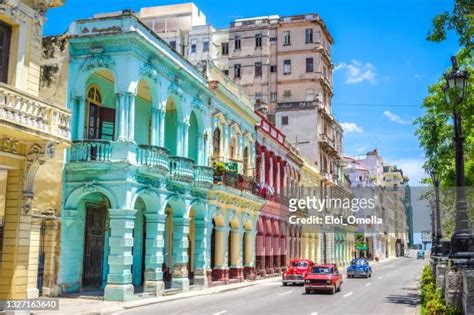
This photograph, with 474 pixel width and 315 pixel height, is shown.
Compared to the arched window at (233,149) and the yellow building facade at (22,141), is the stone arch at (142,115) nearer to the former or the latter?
the arched window at (233,149)

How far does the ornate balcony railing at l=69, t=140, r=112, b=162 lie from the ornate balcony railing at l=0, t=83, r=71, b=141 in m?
5.85

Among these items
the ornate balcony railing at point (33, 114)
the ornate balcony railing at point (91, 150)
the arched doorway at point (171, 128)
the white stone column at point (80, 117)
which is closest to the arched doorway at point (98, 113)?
the white stone column at point (80, 117)

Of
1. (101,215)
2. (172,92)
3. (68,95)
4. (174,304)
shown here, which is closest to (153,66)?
(172,92)

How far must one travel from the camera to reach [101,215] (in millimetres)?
23969

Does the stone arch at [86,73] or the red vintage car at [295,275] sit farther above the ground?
the stone arch at [86,73]

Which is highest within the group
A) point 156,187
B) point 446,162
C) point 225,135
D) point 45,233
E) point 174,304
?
point 225,135

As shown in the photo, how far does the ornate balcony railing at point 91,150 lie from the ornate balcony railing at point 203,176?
21.6 ft

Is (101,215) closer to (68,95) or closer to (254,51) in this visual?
(68,95)

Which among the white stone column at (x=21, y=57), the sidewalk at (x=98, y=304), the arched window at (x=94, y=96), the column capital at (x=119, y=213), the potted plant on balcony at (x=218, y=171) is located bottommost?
the sidewalk at (x=98, y=304)

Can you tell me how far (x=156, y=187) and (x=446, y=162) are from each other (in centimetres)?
1407

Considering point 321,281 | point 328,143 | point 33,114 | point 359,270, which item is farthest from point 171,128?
point 328,143

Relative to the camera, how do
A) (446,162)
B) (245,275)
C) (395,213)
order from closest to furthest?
(446,162), (245,275), (395,213)

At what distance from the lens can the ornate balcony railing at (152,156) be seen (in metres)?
21.9

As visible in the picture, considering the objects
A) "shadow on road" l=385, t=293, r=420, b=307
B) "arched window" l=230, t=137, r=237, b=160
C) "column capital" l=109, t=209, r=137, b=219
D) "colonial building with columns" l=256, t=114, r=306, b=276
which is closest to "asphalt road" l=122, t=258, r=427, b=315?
"shadow on road" l=385, t=293, r=420, b=307
